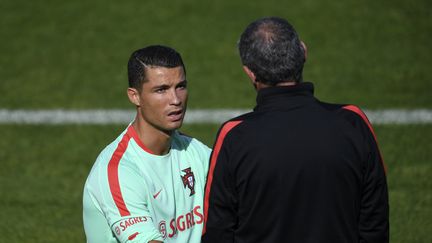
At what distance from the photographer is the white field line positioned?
1112cm

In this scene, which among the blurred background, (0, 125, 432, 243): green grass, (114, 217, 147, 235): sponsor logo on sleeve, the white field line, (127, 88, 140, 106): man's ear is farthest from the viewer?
the white field line

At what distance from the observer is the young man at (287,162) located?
12.1 feet

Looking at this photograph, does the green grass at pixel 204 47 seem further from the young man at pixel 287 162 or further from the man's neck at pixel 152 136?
the young man at pixel 287 162

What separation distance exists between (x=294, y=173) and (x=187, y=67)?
9.30 meters

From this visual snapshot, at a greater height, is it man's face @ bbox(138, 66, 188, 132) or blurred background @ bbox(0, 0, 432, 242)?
man's face @ bbox(138, 66, 188, 132)

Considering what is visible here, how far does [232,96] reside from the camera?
39.3 feet

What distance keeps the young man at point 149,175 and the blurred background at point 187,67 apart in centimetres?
407

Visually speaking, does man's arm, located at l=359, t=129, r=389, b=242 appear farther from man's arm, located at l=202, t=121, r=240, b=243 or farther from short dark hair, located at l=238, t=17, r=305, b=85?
man's arm, located at l=202, t=121, r=240, b=243

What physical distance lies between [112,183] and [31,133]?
7.00 metres

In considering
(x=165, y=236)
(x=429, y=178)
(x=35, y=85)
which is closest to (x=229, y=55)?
(x=35, y=85)

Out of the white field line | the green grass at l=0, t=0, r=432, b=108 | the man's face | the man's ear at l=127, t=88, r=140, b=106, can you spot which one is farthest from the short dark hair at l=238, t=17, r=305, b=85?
the green grass at l=0, t=0, r=432, b=108

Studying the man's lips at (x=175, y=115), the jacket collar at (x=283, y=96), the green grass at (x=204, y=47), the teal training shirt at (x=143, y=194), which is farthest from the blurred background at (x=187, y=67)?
the jacket collar at (x=283, y=96)

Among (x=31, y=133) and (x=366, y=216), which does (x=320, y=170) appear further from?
(x=31, y=133)

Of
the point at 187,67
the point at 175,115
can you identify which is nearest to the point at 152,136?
the point at 175,115
